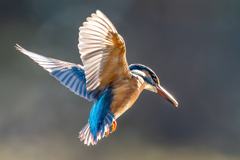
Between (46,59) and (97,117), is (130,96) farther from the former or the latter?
(46,59)

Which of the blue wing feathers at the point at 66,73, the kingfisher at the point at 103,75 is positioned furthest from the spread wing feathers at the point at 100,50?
the blue wing feathers at the point at 66,73

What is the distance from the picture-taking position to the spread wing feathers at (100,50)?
1.41ft

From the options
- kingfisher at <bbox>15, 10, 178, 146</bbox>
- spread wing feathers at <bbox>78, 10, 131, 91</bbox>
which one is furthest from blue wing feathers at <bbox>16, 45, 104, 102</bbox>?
spread wing feathers at <bbox>78, 10, 131, 91</bbox>

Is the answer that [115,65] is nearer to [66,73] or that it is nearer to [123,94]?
[123,94]

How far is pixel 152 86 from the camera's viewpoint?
2.14 ft

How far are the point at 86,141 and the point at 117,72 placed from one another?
0.21m

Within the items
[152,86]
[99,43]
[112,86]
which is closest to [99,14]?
[99,43]

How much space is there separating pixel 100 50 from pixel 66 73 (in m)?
0.23

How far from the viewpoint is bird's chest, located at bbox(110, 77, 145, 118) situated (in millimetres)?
558

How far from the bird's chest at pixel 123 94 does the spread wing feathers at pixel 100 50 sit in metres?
0.03

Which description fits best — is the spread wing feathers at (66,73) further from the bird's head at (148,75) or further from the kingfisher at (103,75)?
the bird's head at (148,75)

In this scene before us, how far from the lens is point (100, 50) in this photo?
469 mm

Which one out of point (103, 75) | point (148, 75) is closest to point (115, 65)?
point (103, 75)

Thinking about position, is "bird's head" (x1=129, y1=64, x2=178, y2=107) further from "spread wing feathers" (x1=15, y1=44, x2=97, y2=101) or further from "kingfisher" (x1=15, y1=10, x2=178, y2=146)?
"spread wing feathers" (x1=15, y1=44, x2=97, y2=101)
